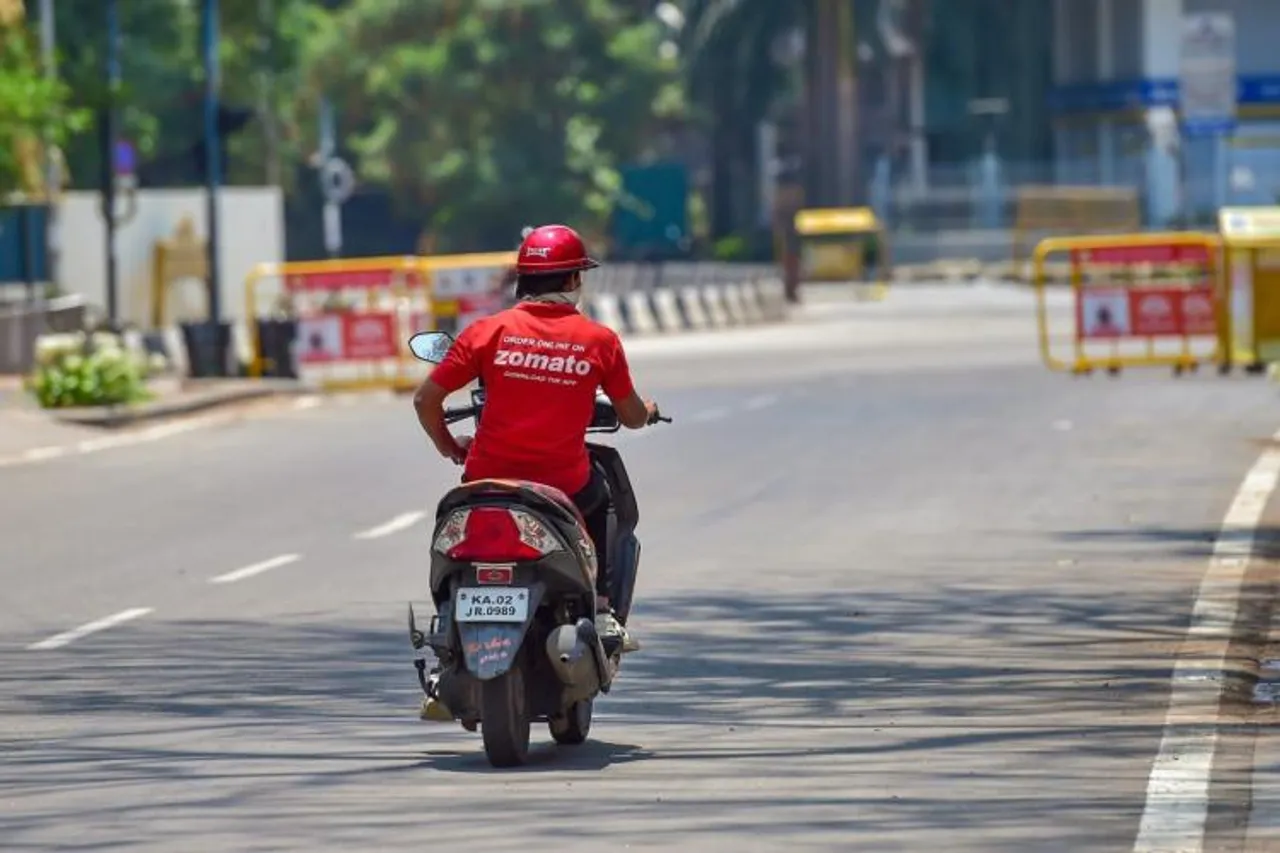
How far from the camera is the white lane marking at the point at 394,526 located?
2011 centimetres

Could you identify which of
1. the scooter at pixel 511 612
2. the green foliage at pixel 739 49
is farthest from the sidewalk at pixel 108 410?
the green foliage at pixel 739 49

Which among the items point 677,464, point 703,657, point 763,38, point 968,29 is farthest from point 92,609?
point 968,29

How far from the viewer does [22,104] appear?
36.1 meters

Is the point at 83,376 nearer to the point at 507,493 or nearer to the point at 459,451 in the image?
the point at 459,451

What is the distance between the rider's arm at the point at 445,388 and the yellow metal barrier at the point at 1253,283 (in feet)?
77.8

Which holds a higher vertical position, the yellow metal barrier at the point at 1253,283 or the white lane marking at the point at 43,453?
the yellow metal barrier at the point at 1253,283

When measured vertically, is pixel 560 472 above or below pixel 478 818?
above

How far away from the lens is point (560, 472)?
35.4 feet

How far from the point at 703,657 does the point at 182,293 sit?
118 feet

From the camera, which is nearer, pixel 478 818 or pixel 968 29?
pixel 478 818

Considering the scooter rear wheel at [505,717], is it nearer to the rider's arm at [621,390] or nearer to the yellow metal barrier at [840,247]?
the rider's arm at [621,390]

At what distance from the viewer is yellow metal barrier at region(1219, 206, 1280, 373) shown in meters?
34.0

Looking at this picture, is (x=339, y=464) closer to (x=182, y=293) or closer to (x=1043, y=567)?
(x=1043, y=567)

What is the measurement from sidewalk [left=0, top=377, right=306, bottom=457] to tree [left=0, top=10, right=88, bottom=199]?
99.5 inches
